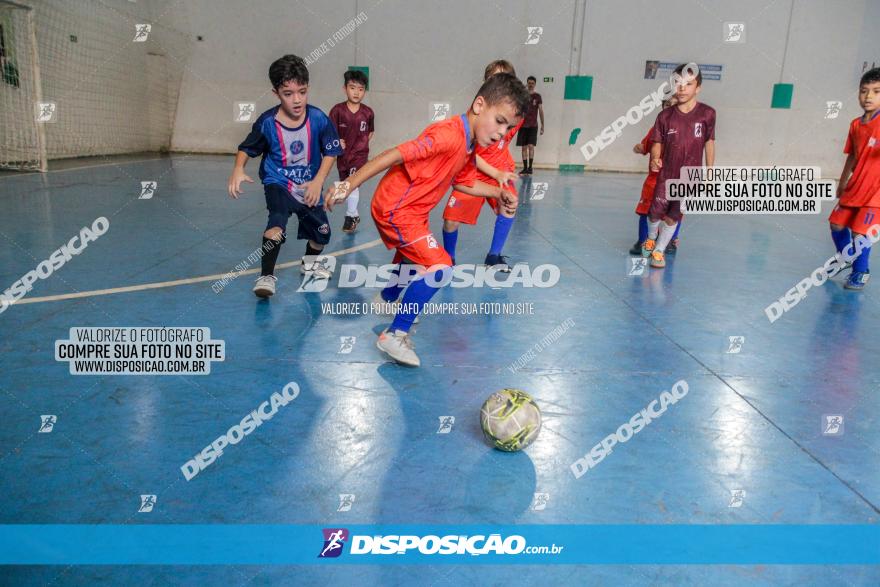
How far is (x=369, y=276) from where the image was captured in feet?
17.2

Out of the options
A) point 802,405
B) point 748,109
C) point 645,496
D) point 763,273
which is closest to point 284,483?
point 645,496

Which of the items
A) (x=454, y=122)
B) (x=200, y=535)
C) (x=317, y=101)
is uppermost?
(x=317, y=101)

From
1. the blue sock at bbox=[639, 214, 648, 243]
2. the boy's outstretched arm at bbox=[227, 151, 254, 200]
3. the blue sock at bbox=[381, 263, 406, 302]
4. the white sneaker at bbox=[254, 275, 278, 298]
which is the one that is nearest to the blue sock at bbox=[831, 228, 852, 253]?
the blue sock at bbox=[639, 214, 648, 243]

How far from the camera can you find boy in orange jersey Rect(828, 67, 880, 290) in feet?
17.1

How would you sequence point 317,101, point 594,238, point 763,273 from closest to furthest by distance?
point 763,273, point 594,238, point 317,101

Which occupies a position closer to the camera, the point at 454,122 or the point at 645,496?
the point at 645,496

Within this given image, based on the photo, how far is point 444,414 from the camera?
Answer: 280 centimetres

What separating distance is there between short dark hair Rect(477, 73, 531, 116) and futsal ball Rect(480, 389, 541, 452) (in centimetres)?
155

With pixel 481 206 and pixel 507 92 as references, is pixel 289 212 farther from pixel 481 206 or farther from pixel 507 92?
pixel 507 92

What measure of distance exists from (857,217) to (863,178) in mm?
349

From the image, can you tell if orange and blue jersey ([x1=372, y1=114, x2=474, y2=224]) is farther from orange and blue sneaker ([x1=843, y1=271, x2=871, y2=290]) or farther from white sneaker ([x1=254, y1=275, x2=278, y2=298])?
orange and blue sneaker ([x1=843, y1=271, x2=871, y2=290])

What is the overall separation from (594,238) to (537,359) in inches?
163

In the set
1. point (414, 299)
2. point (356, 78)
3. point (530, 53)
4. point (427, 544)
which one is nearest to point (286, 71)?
point (414, 299)

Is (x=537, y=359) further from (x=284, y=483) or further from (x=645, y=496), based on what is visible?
(x=284, y=483)
